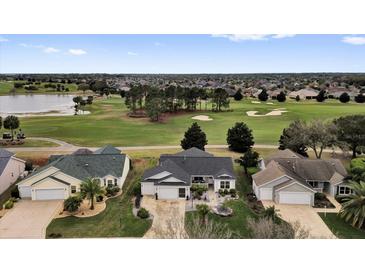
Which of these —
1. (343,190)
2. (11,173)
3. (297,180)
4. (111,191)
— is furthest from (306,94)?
(11,173)

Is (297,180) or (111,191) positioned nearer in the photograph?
(297,180)

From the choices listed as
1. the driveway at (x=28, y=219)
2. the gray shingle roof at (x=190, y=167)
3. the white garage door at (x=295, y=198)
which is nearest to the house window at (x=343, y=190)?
the white garage door at (x=295, y=198)

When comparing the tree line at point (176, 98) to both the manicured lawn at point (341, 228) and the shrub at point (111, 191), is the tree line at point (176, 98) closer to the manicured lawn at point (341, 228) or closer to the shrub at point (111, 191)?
the shrub at point (111, 191)

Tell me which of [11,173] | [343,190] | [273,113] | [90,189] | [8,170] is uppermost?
[273,113]

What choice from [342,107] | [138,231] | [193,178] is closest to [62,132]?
[193,178]

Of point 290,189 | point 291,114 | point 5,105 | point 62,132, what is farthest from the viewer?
point 5,105

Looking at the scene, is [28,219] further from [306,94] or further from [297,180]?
[306,94]

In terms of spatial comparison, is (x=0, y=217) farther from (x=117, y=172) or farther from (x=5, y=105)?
(x=5, y=105)
